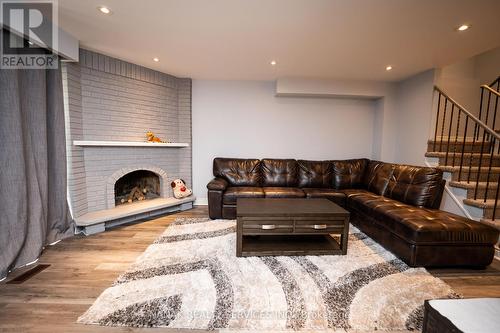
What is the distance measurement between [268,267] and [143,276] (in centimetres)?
112

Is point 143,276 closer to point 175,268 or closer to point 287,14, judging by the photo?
point 175,268

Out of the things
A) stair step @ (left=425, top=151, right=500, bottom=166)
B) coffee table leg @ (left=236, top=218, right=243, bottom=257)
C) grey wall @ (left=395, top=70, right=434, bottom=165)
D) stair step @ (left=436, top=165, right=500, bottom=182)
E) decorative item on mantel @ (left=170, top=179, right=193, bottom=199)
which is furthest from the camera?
decorative item on mantel @ (left=170, top=179, right=193, bottom=199)

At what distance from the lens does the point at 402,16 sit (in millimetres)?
2020

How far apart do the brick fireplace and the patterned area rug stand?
1398 millimetres

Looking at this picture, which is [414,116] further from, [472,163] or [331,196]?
[331,196]

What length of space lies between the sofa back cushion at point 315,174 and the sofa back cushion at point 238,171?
0.82m

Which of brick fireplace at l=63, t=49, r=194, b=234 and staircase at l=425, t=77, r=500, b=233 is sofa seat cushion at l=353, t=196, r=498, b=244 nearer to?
staircase at l=425, t=77, r=500, b=233

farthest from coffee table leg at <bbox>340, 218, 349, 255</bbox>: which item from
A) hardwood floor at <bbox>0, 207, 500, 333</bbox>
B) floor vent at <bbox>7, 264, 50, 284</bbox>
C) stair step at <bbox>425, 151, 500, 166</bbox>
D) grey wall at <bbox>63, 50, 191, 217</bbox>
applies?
grey wall at <bbox>63, 50, 191, 217</bbox>

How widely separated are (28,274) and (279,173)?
3.38 meters

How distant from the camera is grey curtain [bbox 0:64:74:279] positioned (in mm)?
1968

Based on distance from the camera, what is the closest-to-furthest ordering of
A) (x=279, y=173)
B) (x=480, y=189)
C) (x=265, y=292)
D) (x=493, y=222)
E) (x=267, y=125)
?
(x=265, y=292)
(x=493, y=222)
(x=480, y=189)
(x=279, y=173)
(x=267, y=125)

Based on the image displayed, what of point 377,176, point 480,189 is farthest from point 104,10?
point 480,189

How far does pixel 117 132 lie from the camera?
336 centimetres

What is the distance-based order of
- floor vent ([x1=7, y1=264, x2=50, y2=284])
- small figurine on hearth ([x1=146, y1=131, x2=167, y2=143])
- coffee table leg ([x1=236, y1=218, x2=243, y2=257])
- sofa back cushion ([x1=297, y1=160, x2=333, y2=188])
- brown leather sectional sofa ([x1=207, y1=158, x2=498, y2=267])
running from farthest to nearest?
sofa back cushion ([x1=297, y1=160, x2=333, y2=188]) → small figurine on hearth ([x1=146, y1=131, x2=167, y2=143]) → coffee table leg ([x1=236, y1=218, x2=243, y2=257]) → brown leather sectional sofa ([x1=207, y1=158, x2=498, y2=267]) → floor vent ([x1=7, y1=264, x2=50, y2=284])
